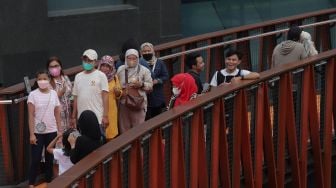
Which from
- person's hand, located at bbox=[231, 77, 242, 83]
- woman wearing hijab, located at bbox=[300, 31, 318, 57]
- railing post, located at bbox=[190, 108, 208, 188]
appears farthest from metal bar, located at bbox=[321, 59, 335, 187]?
railing post, located at bbox=[190, 108, 208, 188]

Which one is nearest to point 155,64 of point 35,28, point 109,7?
point 35,28

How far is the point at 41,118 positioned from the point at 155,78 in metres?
1.94

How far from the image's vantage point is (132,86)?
11.7 metres

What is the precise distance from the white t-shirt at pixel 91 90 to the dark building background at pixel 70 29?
18.9 ft

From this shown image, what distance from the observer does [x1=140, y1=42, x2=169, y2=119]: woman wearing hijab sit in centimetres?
1245

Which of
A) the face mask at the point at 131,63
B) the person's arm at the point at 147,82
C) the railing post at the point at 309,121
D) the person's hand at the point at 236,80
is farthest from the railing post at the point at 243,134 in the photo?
the face mask at the point at 131,63

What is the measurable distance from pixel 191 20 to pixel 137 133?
39.9ft

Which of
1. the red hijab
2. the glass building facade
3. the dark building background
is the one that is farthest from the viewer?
the glass building facade

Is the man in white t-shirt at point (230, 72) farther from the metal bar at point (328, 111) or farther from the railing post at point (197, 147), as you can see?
the railing post at point (197, 147)

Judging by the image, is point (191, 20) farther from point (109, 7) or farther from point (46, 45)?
point (46, 45)

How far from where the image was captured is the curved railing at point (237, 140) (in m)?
8.70

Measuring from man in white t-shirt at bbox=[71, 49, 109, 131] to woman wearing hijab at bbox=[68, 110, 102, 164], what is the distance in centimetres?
247

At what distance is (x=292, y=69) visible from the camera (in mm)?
11516

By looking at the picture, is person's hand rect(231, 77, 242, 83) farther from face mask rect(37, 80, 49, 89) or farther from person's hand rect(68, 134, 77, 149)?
person's hand rect(68, 134, 77, 149)
